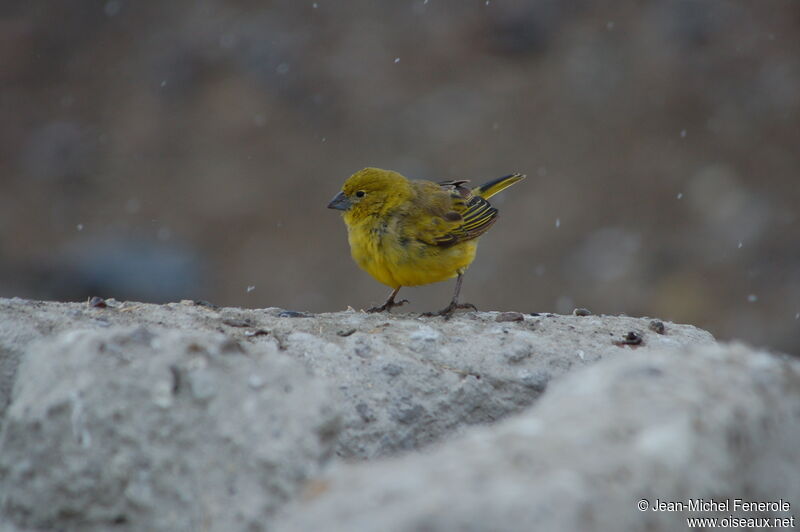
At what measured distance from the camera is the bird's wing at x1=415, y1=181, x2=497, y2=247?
602 cm

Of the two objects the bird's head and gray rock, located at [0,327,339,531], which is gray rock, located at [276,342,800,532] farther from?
the bird's head

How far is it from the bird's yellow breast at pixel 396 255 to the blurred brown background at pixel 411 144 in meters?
5.73

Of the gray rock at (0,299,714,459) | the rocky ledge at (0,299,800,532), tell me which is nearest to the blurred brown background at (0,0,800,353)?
the gray rock at (0,299,714,459)

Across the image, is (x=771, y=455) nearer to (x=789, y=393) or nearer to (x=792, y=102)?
(x=789, y=393)

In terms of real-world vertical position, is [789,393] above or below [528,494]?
above

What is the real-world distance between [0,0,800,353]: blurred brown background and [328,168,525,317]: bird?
5.52 metres

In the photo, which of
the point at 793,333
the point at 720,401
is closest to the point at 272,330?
the point at 720,401

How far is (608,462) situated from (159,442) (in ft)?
4.18

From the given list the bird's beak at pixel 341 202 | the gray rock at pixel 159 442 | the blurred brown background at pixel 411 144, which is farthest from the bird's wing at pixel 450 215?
the blurred brown background at pixel 411 144

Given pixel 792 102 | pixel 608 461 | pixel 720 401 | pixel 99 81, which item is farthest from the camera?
pixel 99 81

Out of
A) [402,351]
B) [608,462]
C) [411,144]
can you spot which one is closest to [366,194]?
[402,351]

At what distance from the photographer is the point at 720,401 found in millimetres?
2635

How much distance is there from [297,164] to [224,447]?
454 inches

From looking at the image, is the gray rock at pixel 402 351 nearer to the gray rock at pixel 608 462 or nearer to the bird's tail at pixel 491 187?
the gray rock at pixel 608 462
